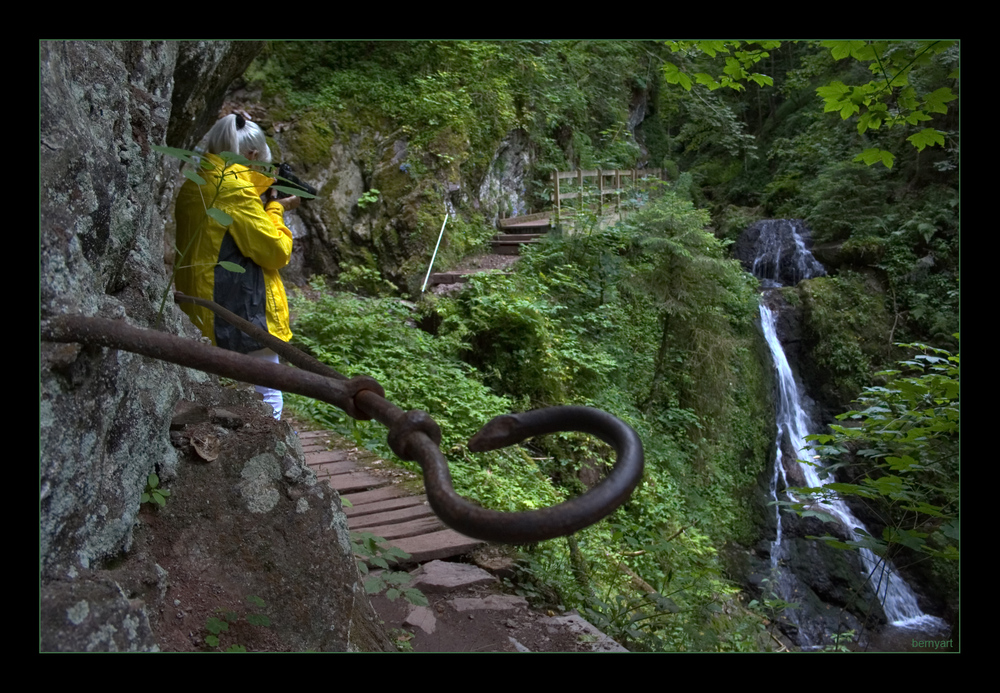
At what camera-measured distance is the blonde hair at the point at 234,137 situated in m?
2.78

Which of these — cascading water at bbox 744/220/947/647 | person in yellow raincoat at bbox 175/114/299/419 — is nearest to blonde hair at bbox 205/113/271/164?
person in yellow raincoat at bbox 175/114/299/419

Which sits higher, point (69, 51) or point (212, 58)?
point (212, 58)

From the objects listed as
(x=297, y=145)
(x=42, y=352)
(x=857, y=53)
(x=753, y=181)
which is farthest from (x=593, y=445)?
(x=753, y=181)

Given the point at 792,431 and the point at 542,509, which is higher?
the point at 542,509

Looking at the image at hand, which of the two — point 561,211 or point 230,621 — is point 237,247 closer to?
point 230,621

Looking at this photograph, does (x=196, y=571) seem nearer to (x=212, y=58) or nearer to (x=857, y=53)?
(x=212, y=58)

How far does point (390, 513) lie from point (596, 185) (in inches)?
469

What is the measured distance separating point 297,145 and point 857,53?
8513mm

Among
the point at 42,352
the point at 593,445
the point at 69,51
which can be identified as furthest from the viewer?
the point at 593,445

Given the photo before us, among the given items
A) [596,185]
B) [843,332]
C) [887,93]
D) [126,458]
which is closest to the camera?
[126,458]

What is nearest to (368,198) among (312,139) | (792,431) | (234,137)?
(312,139)

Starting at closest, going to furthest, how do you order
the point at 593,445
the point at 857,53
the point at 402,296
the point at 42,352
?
the point at 42,352, the point at 857,53, the point at 593,445, the point at 402,296

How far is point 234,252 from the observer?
3031mm
